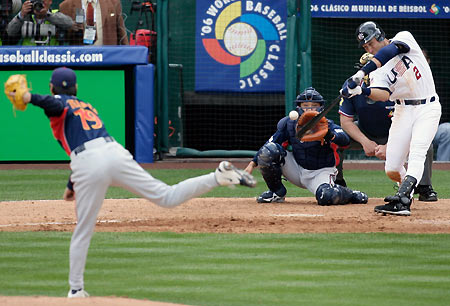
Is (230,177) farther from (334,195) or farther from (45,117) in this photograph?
(45,117)

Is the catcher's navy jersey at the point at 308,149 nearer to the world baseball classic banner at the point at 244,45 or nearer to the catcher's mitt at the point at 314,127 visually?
the catcher's mitt at the point at 314,127

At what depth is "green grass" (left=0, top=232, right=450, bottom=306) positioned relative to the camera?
17.6 feet

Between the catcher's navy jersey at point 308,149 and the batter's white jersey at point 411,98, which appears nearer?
the batter's white jersey at point 411,98

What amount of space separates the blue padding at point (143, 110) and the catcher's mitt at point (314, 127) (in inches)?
229

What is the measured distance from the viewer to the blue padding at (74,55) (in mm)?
14398

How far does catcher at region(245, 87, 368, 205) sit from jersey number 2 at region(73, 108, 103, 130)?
4098 mm

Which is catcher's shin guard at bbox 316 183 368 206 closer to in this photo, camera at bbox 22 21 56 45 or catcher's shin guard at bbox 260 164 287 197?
catcher's shin guard at bbox 260 164 287 197

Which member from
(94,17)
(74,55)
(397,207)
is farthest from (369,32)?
(94,17)

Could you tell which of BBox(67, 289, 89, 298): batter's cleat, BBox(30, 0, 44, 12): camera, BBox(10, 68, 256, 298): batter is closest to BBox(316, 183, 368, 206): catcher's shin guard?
BBox(10, 68, 256, 298): batter

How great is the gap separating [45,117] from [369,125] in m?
6.10

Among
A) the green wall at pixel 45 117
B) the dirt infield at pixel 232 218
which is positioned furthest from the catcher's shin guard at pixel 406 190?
the green wall at pixel 45 117

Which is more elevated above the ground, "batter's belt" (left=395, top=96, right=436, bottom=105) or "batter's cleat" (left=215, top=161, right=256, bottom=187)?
"batter's belt" (left=395, top=96, right=436, bottom=105)

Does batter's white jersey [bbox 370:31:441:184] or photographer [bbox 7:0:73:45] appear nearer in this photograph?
batter's white jersey [bbox 370:31:441:184]

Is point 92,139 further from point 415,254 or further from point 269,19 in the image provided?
point 269,19
